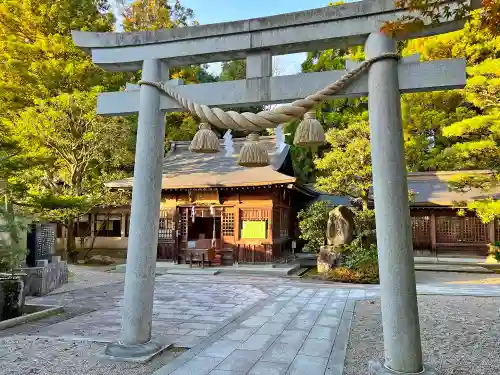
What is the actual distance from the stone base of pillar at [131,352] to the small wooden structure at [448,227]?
1593 cm

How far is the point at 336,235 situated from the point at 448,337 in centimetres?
724

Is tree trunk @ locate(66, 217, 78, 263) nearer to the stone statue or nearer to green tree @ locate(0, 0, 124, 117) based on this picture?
green tree @ locate(0, 0, 124, 117)

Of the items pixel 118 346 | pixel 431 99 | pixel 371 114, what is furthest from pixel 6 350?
pixel 431 99

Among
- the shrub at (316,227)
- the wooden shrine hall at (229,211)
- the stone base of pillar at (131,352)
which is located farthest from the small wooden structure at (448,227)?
the stone base of pillar at (131,352)

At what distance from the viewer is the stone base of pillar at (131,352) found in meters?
4.08

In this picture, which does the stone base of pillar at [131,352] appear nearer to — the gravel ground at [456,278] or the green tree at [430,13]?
the green tree at [430,13]

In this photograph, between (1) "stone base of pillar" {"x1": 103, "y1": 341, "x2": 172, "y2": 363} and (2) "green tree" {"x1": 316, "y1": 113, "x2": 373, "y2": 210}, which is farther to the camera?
(2) "green tree" {"x1": 316, "y1": 113, "x2": 373, "y2": 210}

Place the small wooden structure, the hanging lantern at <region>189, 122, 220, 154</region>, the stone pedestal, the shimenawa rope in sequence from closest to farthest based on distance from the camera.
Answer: the shimenawa rope → the hanging lantern at <region>189, 122, 220, 154</region> → the stone pedestal → the small wooden structure

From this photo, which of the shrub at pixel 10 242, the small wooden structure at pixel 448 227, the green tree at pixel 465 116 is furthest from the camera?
the small wooden structure at pixel 448 227

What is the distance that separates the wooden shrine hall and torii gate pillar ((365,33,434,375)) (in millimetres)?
9617

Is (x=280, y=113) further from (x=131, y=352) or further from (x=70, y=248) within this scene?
(x=70, y=248)

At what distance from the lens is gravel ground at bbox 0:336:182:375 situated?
153 inches

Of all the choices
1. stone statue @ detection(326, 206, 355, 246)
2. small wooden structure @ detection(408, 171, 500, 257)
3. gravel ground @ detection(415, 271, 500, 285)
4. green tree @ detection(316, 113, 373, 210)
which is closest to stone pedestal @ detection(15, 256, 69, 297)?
stone statue @ detection(326, 206, 355, 246)

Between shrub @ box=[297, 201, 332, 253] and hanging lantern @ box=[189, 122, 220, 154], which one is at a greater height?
hanging lantern @ box=[189, 122, 220, 154]
